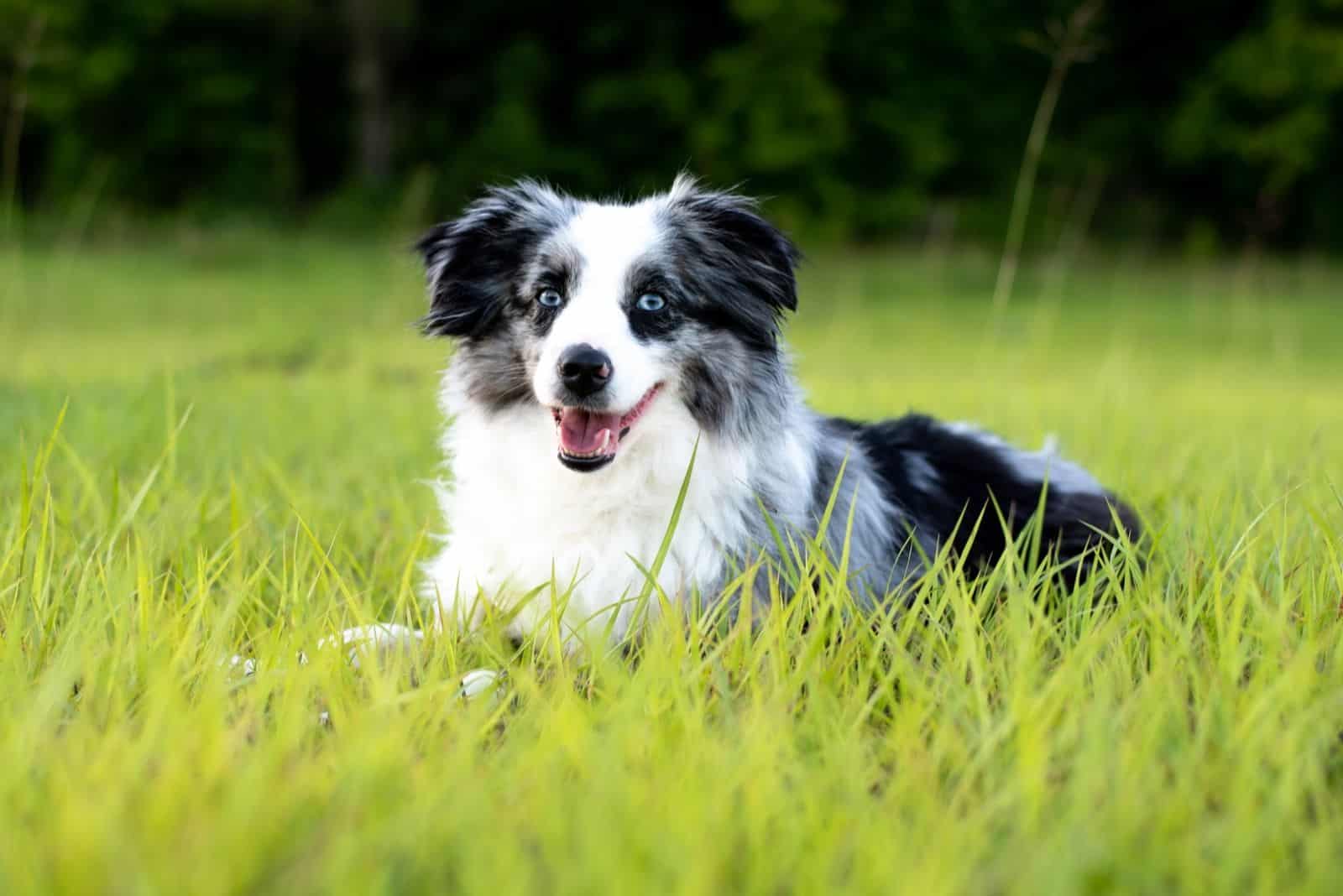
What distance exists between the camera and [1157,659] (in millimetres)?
2332

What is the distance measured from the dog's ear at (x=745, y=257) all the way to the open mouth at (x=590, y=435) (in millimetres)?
444

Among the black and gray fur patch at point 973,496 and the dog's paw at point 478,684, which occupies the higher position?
the black and gray fur patch at point 973,496

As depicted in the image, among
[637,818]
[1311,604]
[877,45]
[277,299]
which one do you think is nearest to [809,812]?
[637,818]

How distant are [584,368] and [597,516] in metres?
0.50

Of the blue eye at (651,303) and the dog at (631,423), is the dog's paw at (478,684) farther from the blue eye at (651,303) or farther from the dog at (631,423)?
the blue eye at (651,303)

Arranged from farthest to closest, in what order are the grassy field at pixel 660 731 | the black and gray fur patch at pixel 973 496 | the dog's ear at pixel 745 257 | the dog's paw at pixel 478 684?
the black and gray fur patch at pixel 973 496 → the dog's ear at pixel 745 257 → the dog's paw at pixel 478 684 → the grassy field at pixel 660 731

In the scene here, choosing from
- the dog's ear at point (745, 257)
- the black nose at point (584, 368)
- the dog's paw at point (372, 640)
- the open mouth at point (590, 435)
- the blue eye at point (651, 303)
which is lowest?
the dog's paw at point (372, 640)

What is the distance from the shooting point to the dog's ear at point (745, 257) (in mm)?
3393

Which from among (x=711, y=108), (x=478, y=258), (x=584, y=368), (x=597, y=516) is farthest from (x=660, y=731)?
(x=711, y=108)

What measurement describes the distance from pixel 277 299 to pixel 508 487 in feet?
44.6

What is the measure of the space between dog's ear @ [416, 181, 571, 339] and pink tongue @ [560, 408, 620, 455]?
510 millimetres

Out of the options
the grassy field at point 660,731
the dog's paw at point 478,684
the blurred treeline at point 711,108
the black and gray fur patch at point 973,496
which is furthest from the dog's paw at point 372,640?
the blurred treeline at point 711,108

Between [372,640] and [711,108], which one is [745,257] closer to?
[372,640]

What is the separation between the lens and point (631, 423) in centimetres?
316
